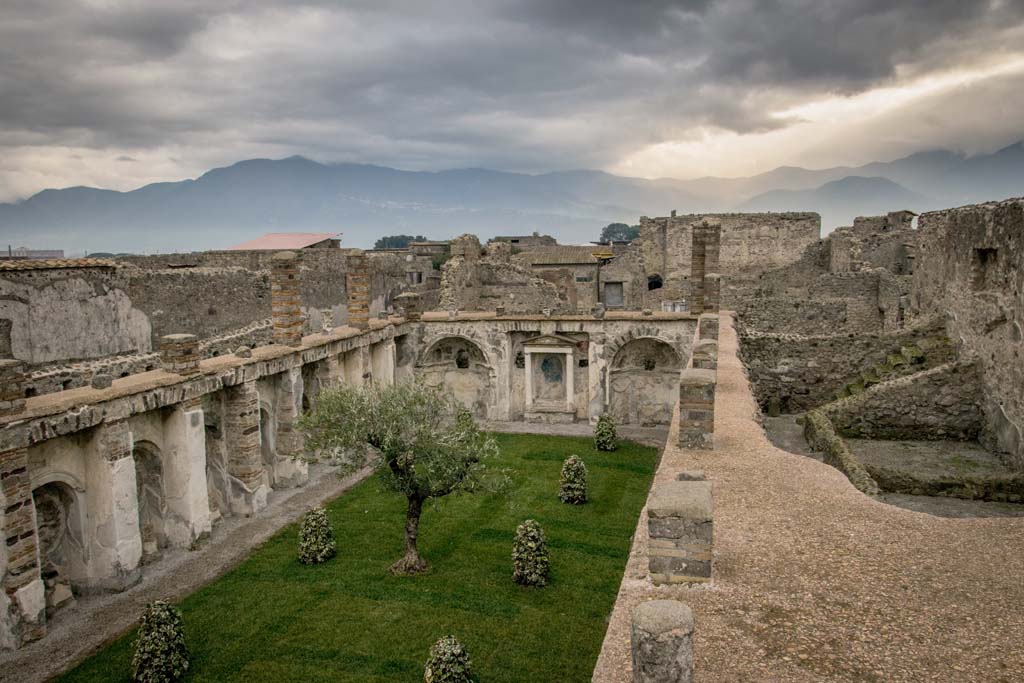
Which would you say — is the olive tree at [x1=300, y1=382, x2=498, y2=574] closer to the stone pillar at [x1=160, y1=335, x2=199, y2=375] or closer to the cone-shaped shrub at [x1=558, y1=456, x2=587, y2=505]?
the stone pillar at [x1=160, y1=335, x2=199, y2=375]

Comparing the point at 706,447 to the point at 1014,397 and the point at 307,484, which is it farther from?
the point at 307,484

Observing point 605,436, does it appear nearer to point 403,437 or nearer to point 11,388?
point 403,437

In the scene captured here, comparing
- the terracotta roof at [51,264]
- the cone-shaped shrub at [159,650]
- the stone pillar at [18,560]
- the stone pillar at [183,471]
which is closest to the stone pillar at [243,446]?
the stone pillar at [183,471]

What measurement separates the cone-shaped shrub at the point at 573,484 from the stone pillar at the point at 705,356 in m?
4.53

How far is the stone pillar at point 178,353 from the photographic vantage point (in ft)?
51.3

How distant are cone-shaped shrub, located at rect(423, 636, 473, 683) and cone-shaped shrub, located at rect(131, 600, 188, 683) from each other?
4069mm

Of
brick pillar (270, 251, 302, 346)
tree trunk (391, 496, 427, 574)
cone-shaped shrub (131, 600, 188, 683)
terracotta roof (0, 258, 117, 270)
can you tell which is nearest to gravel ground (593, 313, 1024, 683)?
tree trunk (391, 496, 427, 574)

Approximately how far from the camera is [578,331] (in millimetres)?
27188

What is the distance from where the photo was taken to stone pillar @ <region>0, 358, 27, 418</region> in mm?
11773

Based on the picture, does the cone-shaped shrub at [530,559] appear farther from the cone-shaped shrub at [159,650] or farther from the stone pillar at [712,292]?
the stone pillar at [712,292]

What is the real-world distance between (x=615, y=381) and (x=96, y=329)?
18523 mm

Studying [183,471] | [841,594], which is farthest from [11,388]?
[841,594]

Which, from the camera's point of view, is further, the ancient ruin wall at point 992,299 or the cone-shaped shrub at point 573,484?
the cone-shaped shrub at point 573,484

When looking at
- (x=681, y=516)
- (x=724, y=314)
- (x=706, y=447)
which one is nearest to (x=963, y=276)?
(x=724, y=314)
